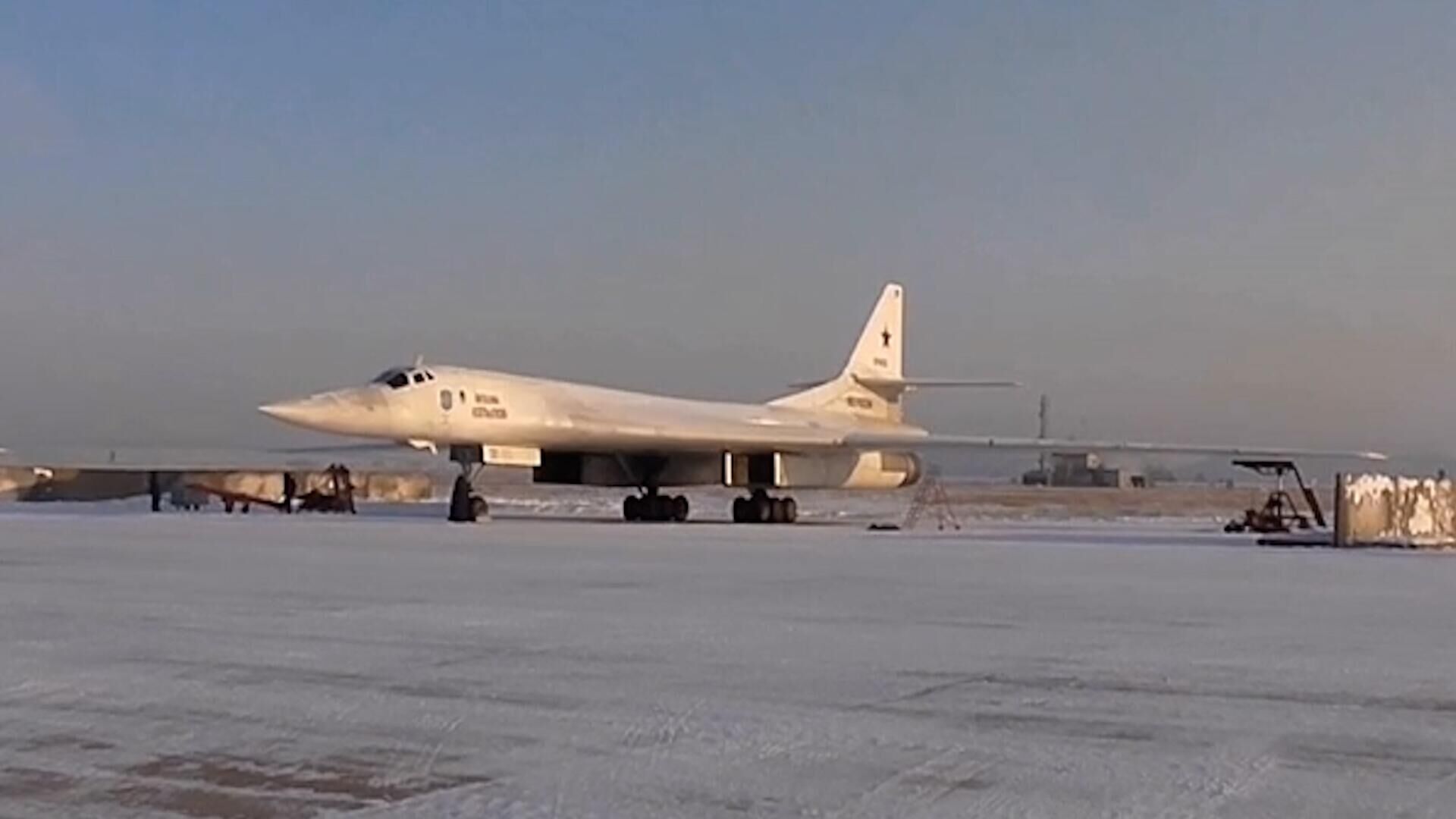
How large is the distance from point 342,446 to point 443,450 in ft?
12.2

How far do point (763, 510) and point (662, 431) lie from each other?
2985 millimetres

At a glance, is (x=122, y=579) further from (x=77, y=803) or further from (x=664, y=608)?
(x=77, y=803)

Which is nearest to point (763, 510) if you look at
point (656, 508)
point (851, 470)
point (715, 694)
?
point (656, 508)

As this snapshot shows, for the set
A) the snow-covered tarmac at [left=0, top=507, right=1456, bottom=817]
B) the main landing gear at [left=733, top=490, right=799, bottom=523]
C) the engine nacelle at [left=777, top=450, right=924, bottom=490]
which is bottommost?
the snow-covered tarmac at [left=0, top=507, right=1456, bottom=817]

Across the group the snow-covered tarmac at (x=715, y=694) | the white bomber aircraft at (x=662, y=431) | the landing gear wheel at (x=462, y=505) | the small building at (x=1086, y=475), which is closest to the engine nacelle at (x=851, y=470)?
the white bomber aircraft at (x=662, y=431)

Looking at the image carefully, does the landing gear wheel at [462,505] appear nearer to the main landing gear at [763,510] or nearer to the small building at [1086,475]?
the main landing gear at [763,510]

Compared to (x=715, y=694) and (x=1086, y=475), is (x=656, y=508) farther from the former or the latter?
(x=1086, y=475)

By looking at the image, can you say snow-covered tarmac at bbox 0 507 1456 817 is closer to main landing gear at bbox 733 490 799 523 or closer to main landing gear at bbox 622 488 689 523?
main landing gear at bbox 622 488 689 523

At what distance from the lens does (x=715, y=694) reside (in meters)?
6.56

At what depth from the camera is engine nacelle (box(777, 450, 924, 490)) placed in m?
31.6

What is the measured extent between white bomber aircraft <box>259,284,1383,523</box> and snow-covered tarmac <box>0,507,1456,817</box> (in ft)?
40.9

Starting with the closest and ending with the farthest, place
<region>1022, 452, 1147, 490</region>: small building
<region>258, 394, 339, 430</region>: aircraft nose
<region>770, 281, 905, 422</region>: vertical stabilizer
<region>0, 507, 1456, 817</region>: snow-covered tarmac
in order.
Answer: <region>0, 507, 1456, 817</region>: snow-covered tarmac
<region>258, 394, 339, 430</region>: aircraft nose
<region>770, 281, 905, 422</region>: vertical stabilizer
<region>1022, 452, 1147, 490</region>: small building

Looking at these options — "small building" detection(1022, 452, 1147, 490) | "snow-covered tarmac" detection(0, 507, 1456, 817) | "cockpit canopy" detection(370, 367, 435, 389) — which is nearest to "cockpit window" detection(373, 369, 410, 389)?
"cockpit canopy" detection(370, 367, 435, 389)

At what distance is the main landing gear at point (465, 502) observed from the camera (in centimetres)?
2681
